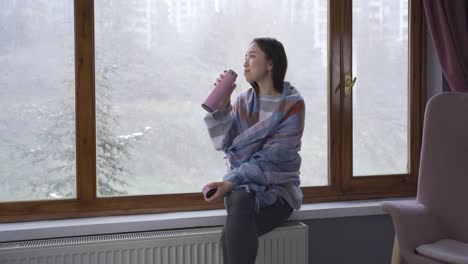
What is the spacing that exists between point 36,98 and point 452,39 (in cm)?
197

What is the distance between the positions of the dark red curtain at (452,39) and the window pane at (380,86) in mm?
212

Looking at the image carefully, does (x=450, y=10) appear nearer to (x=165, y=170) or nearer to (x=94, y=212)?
(x=165, y=170)

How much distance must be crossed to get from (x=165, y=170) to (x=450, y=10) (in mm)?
1596

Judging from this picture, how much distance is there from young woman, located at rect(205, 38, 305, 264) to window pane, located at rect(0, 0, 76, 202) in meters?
0.67

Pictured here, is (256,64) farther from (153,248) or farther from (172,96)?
(153,248)

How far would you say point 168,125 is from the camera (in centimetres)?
245

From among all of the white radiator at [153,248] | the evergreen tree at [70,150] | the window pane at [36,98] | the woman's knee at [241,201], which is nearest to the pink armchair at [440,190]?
the white radiator at [153,248]

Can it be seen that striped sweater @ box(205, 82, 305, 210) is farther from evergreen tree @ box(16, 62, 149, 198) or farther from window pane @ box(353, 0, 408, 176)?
window pane @ box(353, 0, 408, 176)

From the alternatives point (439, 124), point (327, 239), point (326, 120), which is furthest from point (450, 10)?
point (327, 239)

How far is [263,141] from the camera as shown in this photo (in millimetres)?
2188

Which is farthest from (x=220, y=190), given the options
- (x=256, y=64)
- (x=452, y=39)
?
(x=452, y=39)

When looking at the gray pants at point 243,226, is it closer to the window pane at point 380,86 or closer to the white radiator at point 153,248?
the white radiator at point 153,248

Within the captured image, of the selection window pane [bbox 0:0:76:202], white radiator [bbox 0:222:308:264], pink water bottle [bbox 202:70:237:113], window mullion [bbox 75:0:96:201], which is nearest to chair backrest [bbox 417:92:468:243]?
Answer: white radiator [bbox 0:222:308:264]

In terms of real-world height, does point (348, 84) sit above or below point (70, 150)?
above
